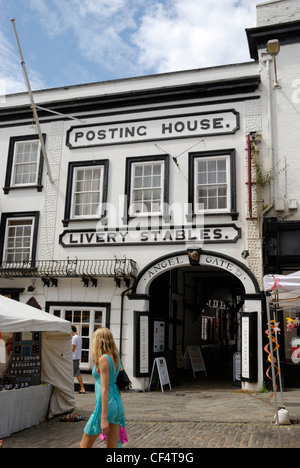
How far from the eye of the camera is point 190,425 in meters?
7.67

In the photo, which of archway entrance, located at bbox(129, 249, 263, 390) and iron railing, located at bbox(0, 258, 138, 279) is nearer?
archway entrance, located at bbox(129, 249, 263, 390)

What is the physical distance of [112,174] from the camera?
13938 mm

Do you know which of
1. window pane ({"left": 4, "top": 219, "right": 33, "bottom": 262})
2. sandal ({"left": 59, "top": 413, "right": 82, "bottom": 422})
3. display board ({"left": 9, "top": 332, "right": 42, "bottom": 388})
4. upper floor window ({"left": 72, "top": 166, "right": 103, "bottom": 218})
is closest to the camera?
display board ({"left": 9, "top": 332, "right": 42, "bottom": 388})

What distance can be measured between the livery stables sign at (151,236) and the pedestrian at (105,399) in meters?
8.04

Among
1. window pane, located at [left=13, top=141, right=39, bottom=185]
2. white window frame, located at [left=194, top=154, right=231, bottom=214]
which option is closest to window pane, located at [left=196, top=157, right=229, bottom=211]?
white window frame, located at [left=194, top=154, right=231, bottom=214]

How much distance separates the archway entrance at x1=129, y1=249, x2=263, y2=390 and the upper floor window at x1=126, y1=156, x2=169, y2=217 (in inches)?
67.4

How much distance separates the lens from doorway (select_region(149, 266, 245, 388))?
1366cm

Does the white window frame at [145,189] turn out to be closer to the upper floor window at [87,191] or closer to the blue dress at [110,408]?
the upper floor window at [87,191]

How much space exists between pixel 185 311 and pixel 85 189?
21.4 ft

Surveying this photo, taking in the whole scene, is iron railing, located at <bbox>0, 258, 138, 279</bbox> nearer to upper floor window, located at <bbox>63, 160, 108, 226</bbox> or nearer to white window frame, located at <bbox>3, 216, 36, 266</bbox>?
white window frame, located at <bbox>3, 216, 36, 266</bbox>

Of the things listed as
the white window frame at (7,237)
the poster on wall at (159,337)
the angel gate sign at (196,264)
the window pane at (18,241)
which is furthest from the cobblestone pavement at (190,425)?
the window pane at (18,241)
